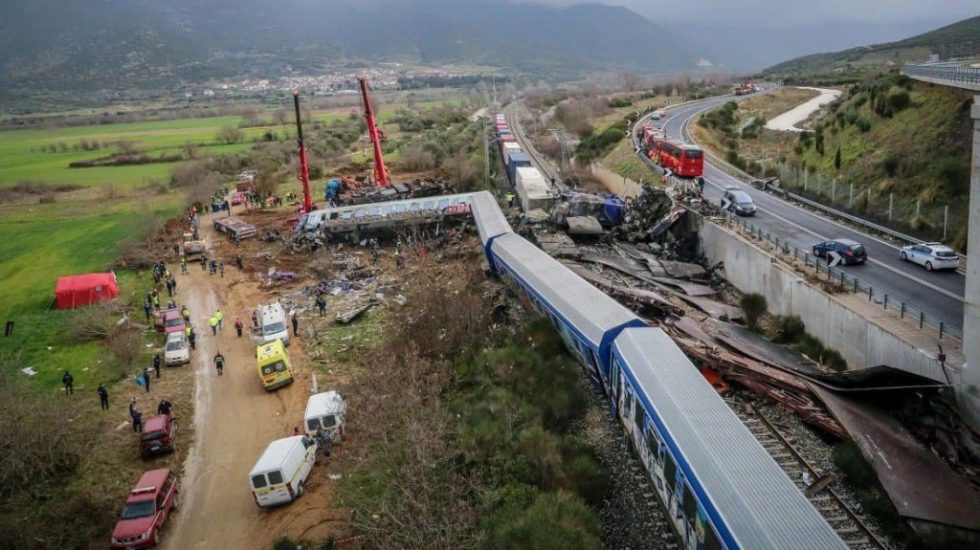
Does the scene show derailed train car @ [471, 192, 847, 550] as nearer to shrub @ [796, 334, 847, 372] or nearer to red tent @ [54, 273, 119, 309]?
shrub @ [796, 334, 847, 372]

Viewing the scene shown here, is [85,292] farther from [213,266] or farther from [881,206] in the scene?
[881,206]

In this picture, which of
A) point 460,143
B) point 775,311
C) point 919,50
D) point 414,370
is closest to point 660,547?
point 414,370

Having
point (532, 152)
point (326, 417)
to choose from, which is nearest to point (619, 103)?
point (532, 152)

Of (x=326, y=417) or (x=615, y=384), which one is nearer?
(x=615, y=384)

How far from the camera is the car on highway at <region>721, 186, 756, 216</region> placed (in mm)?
32625

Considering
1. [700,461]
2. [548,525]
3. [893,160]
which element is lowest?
[548,525]

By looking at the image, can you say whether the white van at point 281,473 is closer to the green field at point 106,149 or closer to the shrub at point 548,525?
the shrub at point 548,525

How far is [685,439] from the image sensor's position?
40.3 feet

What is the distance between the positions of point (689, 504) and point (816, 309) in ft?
43.5

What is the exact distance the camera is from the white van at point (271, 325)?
2886cm

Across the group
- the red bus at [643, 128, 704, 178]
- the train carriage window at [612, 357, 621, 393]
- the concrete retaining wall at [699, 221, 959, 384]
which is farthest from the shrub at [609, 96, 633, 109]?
the train carriage window at [612, 357, 621, 393]

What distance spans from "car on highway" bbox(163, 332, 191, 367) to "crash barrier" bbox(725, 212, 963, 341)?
24202mm

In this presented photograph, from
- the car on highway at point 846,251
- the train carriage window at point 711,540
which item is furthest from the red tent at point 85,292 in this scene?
the train carriage window at point 711,540

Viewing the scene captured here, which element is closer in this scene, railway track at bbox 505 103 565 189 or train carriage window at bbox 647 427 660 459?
train carriage window at bbox 647 427 660 459
